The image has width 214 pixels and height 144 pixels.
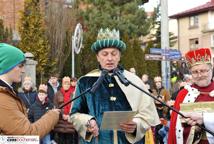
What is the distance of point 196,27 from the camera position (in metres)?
51.1

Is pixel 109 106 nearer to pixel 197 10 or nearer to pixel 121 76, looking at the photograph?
pixel 121 76

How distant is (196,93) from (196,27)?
4776 cm

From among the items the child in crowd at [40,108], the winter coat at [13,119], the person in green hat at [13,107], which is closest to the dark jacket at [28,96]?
the child in crowd at [40,108]

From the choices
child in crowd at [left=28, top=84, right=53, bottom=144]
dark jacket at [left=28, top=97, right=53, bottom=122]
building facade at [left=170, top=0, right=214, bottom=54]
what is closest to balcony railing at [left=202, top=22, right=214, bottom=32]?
building facade at [left=170, top=0, right=214, bottom=54]

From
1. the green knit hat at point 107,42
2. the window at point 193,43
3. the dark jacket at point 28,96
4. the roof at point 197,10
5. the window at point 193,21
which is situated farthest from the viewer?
the window at point 193,21

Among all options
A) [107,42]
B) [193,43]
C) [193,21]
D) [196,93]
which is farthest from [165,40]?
[193,21]

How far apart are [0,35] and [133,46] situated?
7506 millimetres

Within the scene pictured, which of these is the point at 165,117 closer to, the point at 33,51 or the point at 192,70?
the point at 192,70

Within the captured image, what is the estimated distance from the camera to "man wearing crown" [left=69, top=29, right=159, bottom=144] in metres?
4.23

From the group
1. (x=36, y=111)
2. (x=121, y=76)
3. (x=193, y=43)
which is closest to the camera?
(x=121, y=76)

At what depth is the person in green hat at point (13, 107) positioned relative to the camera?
3289mm

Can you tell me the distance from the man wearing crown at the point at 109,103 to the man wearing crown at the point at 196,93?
12.0 inches

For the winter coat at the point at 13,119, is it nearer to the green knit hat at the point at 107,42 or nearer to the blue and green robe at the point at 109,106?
the blue and green robe at the point at 109,106

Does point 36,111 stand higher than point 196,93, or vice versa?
point 196,93
